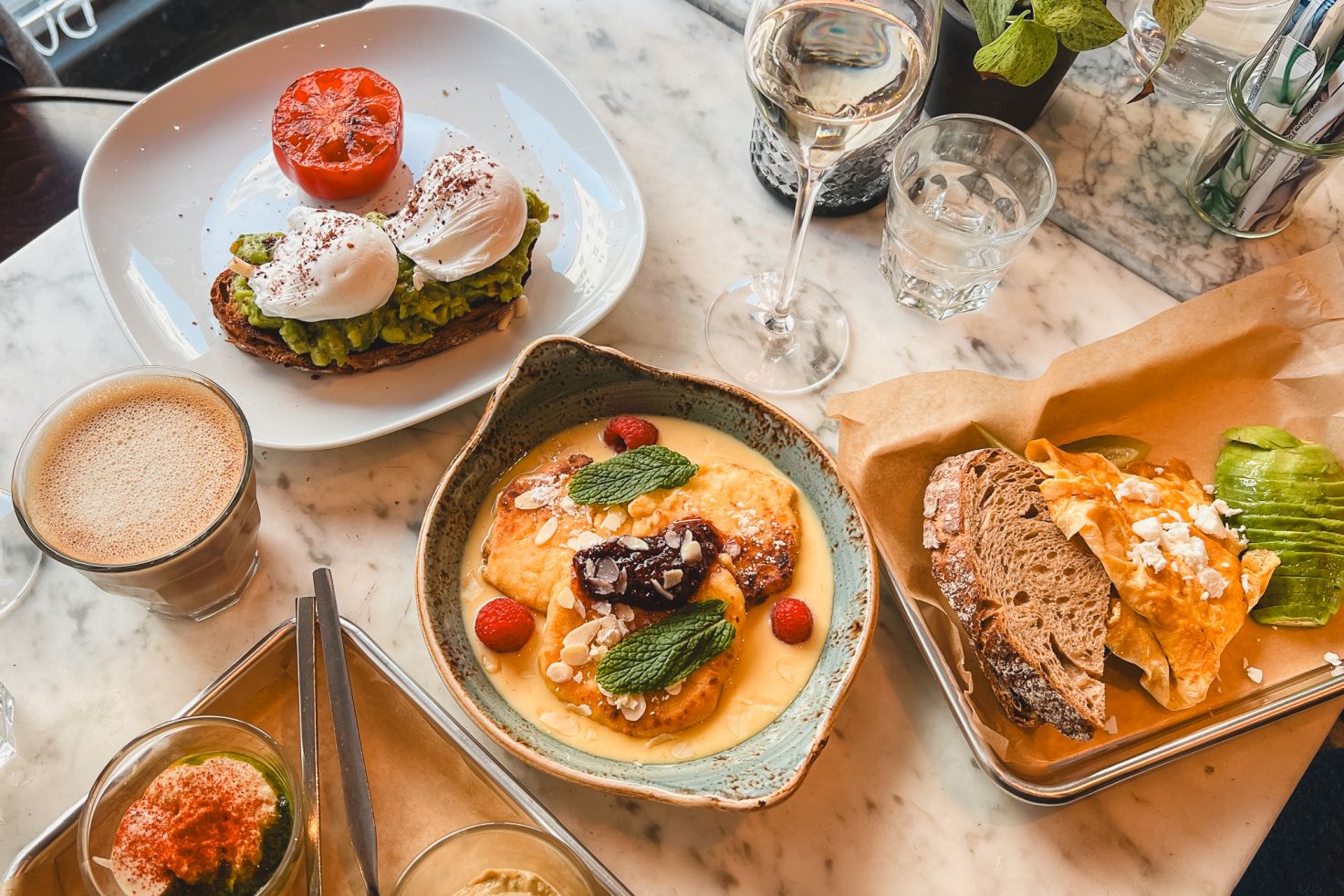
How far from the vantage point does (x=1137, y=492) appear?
1466 millimetres

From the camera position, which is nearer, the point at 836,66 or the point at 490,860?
the point at 490,860

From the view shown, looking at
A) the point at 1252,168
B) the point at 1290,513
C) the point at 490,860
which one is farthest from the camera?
the point at 1252,168

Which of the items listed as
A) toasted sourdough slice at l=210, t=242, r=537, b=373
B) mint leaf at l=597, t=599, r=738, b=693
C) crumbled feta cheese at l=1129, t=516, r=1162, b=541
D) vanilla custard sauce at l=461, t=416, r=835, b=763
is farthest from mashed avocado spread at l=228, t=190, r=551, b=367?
crumbled feta cheese at l=1129, t=516, r=1162, b=541

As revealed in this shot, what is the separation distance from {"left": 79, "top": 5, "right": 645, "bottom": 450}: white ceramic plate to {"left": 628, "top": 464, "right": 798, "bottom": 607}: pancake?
1.19ft

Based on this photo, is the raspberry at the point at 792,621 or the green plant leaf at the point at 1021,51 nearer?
the raspberry at the point at 792,621

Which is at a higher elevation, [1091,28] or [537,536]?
[1091,28]

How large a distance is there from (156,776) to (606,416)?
2.58ft

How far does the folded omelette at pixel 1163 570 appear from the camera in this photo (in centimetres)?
137

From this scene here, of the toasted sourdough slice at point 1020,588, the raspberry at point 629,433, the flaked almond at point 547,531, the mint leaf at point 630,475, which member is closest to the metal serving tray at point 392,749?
the flaked almond at point 547,531

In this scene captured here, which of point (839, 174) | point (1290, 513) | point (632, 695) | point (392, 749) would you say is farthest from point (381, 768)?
point (1290, 513)

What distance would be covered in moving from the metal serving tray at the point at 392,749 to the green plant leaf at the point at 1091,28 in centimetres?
134

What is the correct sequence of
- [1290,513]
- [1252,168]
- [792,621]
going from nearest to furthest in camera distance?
[792,621] < [1290,513] < [1252,168]

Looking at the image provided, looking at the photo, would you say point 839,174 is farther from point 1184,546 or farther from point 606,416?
point 1184,546

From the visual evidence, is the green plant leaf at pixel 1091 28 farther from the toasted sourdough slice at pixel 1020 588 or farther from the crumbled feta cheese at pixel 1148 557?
the crumbled feta cheese at pixel 1148 557
